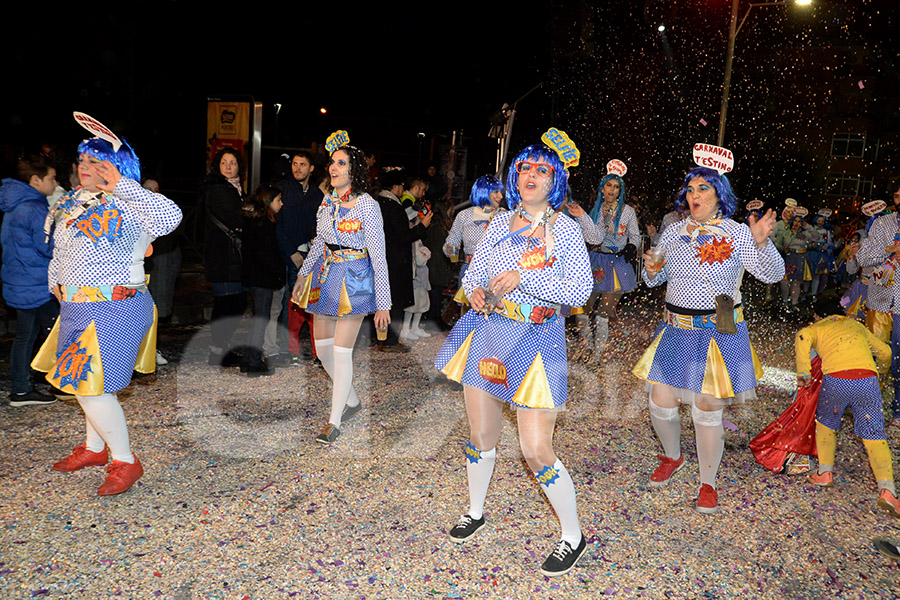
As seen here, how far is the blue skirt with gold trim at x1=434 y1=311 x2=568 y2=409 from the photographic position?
115 inches

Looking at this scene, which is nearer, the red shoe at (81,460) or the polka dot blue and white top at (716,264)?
the polka dot blue and white top at (716,264)

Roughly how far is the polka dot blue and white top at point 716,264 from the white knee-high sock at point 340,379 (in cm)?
216

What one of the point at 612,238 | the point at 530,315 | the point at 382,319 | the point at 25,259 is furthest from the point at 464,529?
the point at 612,238

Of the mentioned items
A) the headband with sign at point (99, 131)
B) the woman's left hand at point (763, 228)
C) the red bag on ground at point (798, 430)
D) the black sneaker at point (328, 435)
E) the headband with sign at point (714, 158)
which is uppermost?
the headband with sign at point (714, 158)

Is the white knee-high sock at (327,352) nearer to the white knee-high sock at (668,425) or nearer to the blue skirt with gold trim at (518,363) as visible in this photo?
the blue skirt with gold trim at (518,363)

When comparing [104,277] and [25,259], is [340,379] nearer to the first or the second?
[104,277]

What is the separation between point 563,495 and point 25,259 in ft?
14.4

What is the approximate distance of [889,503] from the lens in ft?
13.0

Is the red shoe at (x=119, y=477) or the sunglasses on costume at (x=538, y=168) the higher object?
the sunglasses on costume at (x=538, y=168)

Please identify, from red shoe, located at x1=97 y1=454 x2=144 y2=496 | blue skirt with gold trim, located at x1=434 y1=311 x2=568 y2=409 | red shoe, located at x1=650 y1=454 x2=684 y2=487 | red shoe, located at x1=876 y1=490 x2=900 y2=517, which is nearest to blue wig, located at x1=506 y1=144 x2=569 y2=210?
blue skirt with gold trim, located at x1=434 y1=311 x2=568 y2=409

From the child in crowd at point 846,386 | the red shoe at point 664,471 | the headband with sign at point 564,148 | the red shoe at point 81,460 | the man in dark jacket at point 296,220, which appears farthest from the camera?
the man in dark jacket at point 296,220

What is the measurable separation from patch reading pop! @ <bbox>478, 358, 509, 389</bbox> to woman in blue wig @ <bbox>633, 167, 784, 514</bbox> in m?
1.35

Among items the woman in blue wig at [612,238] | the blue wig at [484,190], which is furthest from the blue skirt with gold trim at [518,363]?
the woman in blue wig at [612,238]

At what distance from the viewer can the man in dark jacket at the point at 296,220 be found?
6.54 meters
